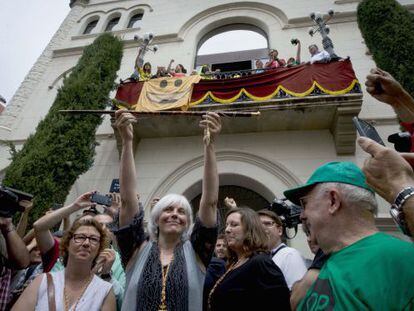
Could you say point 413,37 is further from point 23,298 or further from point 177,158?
point 23,298

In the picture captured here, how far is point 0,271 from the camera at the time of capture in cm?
258

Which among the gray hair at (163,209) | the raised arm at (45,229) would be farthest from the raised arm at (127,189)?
the raised arm at (45,229)

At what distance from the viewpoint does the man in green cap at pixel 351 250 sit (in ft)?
3.48

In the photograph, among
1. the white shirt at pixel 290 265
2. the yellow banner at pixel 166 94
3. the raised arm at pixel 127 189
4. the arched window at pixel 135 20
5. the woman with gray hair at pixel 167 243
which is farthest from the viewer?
the arched window at pixel 135 20

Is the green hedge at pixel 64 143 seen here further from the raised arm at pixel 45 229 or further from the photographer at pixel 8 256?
the photographer at pixel 8 256

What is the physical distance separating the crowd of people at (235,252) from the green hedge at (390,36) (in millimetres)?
5635

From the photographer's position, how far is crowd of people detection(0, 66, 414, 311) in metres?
1.15

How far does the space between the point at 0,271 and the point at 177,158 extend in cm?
551

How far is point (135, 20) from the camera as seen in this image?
43.1 ft

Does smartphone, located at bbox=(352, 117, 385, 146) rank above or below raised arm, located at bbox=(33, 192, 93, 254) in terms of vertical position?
above

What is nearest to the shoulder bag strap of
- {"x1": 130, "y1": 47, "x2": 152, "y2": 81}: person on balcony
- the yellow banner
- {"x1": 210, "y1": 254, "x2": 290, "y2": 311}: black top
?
{"x1": 210, "y1": 254, "x2": 290, "y2": 311}: black top

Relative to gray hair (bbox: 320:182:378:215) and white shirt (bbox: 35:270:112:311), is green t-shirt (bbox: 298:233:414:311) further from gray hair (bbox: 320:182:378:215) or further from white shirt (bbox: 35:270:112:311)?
white shirt (bbox: 35:270:112:311)

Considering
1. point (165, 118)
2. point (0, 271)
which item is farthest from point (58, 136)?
point (0, 271)

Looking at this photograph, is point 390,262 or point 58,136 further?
point 58,136
